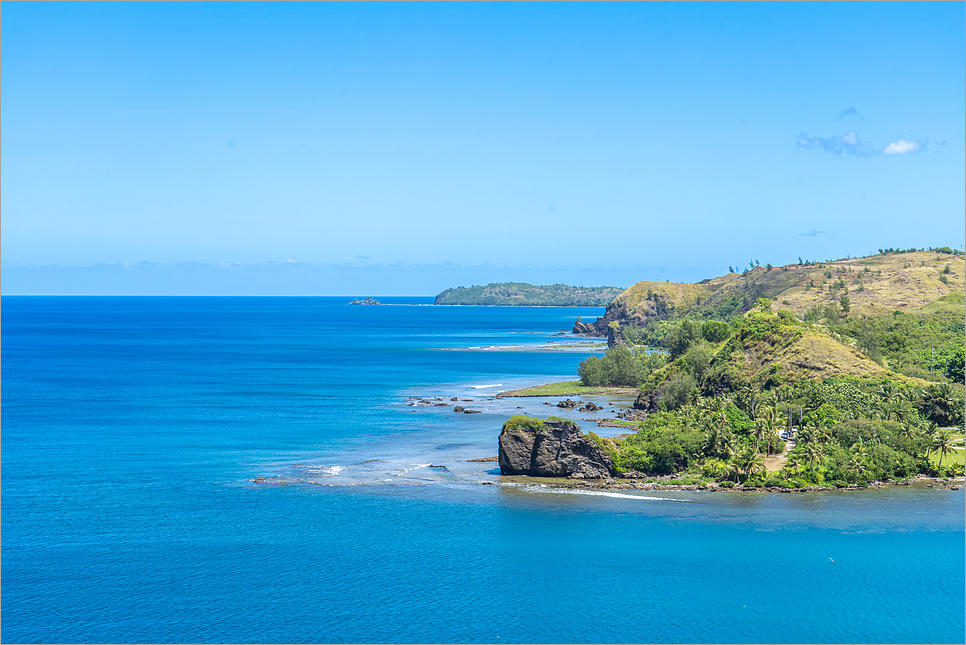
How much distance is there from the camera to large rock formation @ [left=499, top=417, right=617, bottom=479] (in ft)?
310

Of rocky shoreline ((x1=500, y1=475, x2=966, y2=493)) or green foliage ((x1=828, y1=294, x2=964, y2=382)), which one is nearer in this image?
rocky shoreline ((x1=500, y1=475, x2=966, y2=493))

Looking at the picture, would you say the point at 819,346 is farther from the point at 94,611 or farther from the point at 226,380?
the point at 226,380

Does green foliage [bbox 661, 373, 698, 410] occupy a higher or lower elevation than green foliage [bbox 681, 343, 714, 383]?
lower

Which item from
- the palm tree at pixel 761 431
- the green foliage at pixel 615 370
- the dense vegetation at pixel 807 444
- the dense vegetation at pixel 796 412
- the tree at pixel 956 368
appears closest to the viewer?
the dense vegetation at pixel 807 444

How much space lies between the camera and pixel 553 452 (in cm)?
9481

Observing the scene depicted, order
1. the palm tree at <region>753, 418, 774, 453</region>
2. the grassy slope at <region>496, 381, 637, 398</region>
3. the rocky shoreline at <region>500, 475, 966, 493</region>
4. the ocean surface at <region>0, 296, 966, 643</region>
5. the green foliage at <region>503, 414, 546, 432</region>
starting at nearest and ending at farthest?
the ocean surface at <region>0, 296, 966, 643</region>, the rocky shoreline at <region>500, 475, 966, 493</region>, the green foliage at <region>503, 414, 546, 432</region>, the palm tree at <region>753, 418, 774, 453</region>, the grassy slope at <region>496, 381, 637, 398</region>

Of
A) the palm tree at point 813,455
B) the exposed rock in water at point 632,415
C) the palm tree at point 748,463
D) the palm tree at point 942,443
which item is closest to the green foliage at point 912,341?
the exposed rock in water at point 632,415

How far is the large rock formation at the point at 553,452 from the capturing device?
9438cm

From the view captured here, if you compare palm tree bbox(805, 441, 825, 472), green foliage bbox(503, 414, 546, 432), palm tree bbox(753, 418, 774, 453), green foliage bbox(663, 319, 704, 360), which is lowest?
palm tree bbox(805, 441, 825, 472)

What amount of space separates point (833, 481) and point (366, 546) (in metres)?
47.2

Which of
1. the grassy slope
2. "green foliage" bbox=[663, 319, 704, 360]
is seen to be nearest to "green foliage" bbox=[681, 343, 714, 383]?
"green foliage" bbox=[663, 319, 704, 360]

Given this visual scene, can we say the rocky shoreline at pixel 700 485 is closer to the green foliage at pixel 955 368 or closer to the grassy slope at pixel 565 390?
the green foliage at pixel 955 368

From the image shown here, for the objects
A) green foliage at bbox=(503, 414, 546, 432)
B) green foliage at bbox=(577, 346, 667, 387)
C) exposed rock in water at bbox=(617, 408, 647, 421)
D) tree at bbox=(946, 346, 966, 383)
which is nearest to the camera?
green foliage at bbox=(503, 414, 546, 432)

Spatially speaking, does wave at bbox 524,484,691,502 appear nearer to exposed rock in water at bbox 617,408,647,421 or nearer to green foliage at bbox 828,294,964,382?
exposed rock in water at bbox 617,408,647,421
